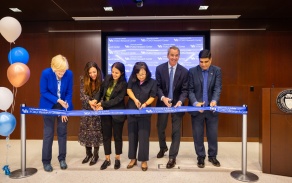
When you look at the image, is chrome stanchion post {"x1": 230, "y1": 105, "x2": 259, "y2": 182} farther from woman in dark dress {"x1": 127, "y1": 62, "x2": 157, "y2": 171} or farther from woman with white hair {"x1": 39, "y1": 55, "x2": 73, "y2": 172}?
woman with white hair {"x1": 39, "y1": 55, "x2": 73, "y2": 172}

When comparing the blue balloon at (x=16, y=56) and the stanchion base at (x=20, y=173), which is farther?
the blue balloon at (x=16, y=56)

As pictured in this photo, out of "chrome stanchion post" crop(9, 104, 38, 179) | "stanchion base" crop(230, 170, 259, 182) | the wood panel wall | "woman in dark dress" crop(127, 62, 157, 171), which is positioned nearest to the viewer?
"stanchion base" crop(230, 170, 259, 182)

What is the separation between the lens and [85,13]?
4508 mm

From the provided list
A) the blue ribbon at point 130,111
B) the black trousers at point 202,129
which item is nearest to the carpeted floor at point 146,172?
the black trousers at point 202,129

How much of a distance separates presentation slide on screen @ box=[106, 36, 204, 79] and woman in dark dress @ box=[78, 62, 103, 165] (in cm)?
185

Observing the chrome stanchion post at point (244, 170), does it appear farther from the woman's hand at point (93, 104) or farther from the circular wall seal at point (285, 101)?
the woman's hand at point (93, 104)

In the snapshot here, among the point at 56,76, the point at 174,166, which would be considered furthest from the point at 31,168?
the point at 174,166

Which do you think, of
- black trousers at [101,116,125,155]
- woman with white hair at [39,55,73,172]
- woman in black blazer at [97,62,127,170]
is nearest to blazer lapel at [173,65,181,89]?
woman in black blazer at [97,62,127,170]

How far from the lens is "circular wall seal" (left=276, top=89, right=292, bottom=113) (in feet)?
9.48

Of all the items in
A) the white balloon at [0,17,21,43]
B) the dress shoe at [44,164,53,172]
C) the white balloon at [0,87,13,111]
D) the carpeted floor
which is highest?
the white balloon at [0,17,21,43]

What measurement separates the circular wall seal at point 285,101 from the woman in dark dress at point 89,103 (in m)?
2.37

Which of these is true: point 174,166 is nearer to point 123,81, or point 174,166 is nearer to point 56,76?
point 123,81

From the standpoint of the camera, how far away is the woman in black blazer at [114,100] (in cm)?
306

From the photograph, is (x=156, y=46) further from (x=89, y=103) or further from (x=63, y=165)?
(x=63, y=165)
